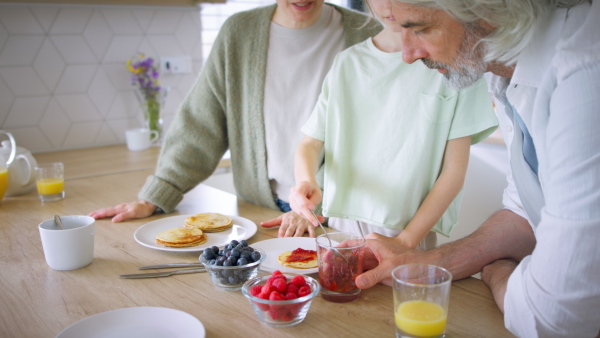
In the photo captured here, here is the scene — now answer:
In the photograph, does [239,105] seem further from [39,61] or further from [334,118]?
[39,61]

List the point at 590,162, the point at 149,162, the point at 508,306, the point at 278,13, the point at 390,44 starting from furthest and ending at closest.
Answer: the point at 149,162, the point at 278,13, the point at 390,44, the point at 508,306, the point at 590,162

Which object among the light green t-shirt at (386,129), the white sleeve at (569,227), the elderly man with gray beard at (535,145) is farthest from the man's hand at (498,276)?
the light green t-shirt at (386,129)

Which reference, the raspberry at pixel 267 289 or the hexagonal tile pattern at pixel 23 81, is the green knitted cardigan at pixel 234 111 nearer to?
the raspberry at pixel 267 289

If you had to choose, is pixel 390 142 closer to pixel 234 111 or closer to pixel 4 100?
pixel 234 111

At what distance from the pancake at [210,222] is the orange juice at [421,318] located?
670 mm

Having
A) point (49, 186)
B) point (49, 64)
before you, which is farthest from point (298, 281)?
point (49, 64)

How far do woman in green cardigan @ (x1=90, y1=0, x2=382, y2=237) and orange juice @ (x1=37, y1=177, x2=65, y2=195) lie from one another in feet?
1.19

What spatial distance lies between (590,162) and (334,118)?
761 mm

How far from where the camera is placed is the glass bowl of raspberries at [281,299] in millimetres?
932

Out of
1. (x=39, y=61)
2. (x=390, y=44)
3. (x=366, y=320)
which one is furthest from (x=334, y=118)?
(x=39, y=61)

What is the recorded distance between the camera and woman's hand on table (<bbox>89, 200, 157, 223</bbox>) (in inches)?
62.2

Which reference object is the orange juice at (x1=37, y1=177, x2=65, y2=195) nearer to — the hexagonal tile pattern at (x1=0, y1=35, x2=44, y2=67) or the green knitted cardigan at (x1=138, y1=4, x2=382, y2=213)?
the green knitted cardigan at (x1=138, y1=4, x2=382, y2=213)

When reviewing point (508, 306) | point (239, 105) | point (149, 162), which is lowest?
point (149, 162)

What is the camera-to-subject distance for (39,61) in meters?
2.63
